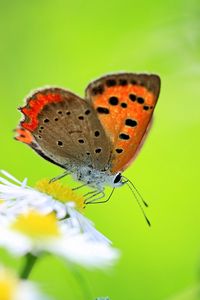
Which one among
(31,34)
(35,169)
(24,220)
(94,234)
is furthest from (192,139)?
(24,220)

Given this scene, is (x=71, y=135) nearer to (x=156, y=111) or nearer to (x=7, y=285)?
(x=7, y=285)

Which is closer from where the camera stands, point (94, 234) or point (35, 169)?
point (94, 234)

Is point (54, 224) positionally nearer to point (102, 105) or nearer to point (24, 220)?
point (24, 220)

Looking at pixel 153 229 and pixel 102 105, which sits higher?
pixel 102 105

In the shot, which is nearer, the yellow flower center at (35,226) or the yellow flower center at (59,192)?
the yellow flower center at (35,226)

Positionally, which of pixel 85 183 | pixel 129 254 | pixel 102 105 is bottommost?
pixel 129 254

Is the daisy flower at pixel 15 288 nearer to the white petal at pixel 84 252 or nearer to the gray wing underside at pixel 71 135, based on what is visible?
the white petal at pixel 84 252

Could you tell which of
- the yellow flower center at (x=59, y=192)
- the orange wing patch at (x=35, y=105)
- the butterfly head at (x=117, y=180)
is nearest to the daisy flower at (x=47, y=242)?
the yellow flower center at (x=59, y=192)
